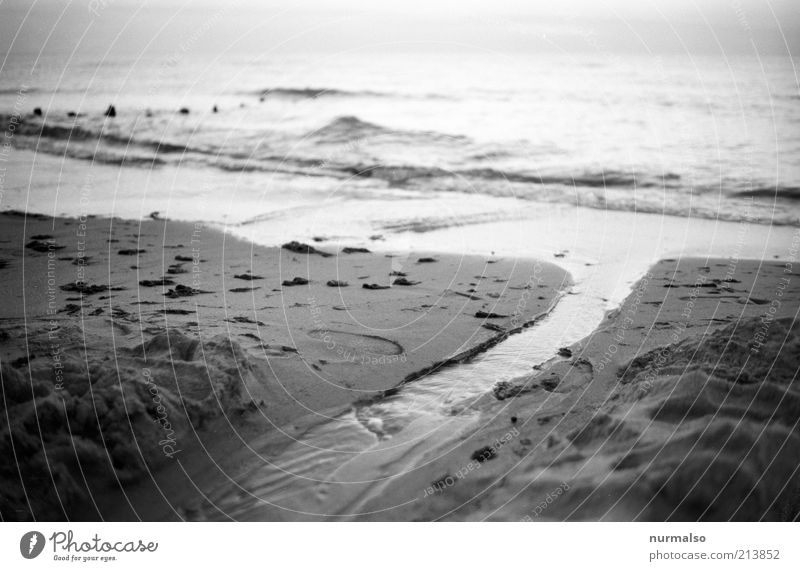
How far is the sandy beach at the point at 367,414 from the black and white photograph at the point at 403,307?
11mm

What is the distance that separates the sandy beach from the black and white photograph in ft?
0.04

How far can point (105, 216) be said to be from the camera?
4750mm

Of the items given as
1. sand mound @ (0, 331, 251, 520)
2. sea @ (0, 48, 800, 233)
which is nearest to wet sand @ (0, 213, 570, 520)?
sand mound @ (0, 331, 251, 520)

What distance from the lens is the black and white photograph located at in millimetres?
2430

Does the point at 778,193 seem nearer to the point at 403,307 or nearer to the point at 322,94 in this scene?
the point at 403,307

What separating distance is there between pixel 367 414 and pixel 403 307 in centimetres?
88

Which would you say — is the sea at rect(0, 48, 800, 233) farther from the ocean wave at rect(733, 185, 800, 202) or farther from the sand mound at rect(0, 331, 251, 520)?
the sand mound at rect(0, 331, 251, 520)

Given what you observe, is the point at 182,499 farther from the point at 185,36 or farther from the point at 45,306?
the point at 185,36

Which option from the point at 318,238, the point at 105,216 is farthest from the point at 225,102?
the point at 318,238

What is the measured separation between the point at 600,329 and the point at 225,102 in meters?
5.68

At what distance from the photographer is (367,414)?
9.05 ft

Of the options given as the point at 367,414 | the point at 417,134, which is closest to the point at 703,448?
the point at 367,414

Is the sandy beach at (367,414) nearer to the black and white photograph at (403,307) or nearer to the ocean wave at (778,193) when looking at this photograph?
the black and white photograph at (403,307)

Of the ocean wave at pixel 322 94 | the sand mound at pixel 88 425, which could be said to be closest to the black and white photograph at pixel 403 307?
the sand mound at pixel 88 425
